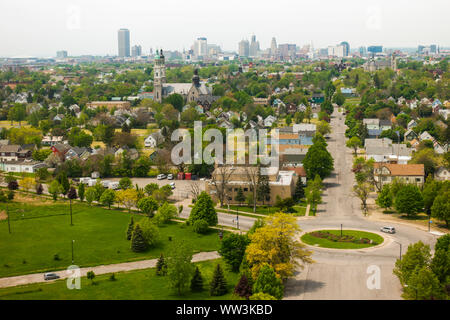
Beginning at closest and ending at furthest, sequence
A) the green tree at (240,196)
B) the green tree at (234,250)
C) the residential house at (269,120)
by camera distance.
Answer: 1. the green tree at (234,250)
2. the green tree at (240,196)
3. the residential house at (269,120)

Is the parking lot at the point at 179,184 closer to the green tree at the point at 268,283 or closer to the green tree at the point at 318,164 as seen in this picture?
the green tree at the point at 318,164

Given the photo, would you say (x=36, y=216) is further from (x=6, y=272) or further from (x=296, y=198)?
(x=296, y=198)

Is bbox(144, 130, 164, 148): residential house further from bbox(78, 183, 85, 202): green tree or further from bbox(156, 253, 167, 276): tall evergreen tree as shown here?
bbox(156, 253, 167, 276): tall evergreen tree

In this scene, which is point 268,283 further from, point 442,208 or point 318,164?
point 318,164

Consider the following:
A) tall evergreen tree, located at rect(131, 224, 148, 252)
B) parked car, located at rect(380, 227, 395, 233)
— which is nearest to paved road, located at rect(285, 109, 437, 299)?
parked car, located at rect(380, 227, 395, 233)

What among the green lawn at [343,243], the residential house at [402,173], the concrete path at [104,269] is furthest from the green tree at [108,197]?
the residential house at [402,173]

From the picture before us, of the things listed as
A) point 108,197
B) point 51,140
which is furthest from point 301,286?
point 51,140

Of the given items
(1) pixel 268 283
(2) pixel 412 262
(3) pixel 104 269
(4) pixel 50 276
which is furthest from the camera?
(3) pixel 104 269
